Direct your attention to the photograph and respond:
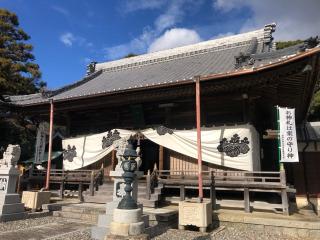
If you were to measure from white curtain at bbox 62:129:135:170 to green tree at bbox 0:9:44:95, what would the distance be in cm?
892

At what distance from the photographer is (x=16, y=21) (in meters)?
23.0

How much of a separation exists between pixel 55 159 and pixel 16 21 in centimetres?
1123

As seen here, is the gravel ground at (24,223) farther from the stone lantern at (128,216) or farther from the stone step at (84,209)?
the stone lantern at (128,216)

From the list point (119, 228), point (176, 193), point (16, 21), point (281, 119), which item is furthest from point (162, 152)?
point (16, 21)

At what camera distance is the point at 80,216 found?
962 centimetres

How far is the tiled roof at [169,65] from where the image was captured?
44.7ft

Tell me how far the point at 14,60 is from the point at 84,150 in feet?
42.8

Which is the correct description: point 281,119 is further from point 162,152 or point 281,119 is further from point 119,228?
point 119,228

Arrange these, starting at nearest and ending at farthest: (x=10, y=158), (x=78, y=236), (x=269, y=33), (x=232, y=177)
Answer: (x=78, y=236) → (x=10, y=158) → (x=232, y=177) → (x=269, y=33)

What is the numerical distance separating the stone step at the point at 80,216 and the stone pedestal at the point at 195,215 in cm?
290

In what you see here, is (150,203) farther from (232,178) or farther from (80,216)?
(232,178)

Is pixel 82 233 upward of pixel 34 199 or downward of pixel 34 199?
downward

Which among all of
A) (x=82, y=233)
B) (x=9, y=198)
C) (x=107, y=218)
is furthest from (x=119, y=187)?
(x=9, y=198)

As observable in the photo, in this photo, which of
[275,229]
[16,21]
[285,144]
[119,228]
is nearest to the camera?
[119,228]
